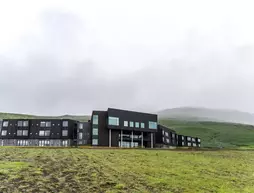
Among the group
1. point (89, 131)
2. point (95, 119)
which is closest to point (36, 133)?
point (89, 131)

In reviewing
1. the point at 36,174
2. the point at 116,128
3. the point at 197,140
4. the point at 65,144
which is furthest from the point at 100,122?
the point at 197,140

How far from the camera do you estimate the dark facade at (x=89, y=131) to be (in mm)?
84188

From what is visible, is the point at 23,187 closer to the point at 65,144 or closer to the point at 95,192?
the point at 95,192

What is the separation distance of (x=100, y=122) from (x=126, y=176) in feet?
218

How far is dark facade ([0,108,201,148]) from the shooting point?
276 ft

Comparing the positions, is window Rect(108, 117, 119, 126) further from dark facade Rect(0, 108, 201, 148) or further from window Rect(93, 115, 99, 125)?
window Rect(93, 115, 99, 125)

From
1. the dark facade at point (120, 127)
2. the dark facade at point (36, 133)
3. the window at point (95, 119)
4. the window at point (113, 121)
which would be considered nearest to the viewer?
the window at point (113, 121)

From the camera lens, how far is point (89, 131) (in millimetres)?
89062

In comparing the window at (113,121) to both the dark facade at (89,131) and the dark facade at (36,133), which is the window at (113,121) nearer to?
the dark facade at (89,131)

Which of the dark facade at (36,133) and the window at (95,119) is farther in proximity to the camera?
the dark facade at (36,133)

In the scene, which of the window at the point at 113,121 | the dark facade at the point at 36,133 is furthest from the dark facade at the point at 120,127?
the dark facade at the point at 36,133

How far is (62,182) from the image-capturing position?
15961mm

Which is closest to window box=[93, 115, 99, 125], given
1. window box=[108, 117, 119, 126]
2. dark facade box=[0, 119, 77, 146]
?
window box=[108, 117, 119, 126]

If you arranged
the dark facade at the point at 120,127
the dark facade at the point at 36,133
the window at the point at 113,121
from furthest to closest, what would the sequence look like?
the dark facade at the point at 36,133 < the dark facade at the point at 120,127 < the window at the point at 113,121
